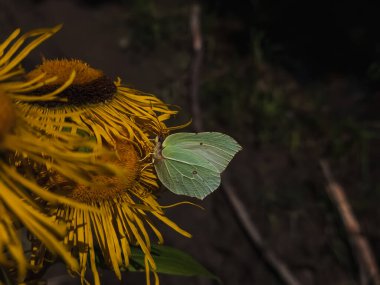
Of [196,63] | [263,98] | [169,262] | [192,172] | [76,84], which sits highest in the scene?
[196,63]

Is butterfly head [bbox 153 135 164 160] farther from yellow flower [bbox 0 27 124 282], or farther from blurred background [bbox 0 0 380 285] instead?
blurred background [bbox 0 0 380 285]

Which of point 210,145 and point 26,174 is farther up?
point 210,145

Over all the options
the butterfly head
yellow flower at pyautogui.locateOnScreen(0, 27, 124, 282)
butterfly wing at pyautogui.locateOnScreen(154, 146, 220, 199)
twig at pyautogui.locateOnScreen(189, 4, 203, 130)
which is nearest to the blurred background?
twig at pyautogui.locateOnScreen(189, 4, 203, 130)

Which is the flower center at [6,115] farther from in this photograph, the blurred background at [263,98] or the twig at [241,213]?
the twig at [241,213]

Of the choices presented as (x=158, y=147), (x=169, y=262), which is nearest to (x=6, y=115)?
(x=158, y=147)

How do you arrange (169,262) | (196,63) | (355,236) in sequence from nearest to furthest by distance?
(169,262) < (355,236) < (196,63)

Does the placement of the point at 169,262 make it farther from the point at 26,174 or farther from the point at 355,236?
the point at 355,236

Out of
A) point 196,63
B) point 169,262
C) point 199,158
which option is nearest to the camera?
point 169,262
